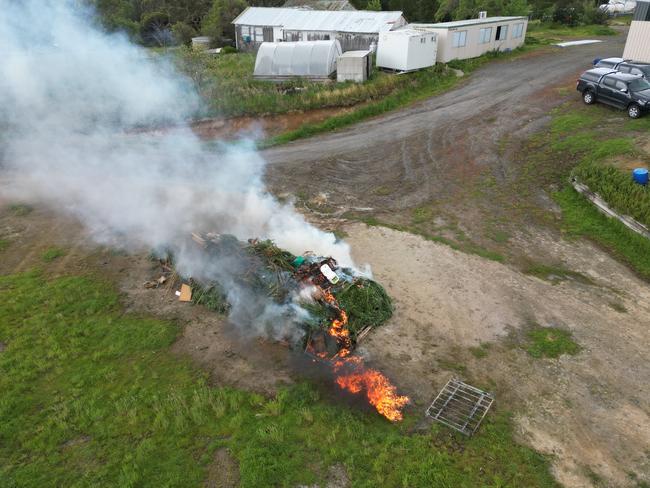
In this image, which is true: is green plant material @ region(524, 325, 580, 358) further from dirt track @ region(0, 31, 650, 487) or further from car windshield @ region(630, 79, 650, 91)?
car windshield @ region(630, 79, 650, 91)

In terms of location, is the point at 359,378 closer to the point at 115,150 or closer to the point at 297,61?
the point at 115,150

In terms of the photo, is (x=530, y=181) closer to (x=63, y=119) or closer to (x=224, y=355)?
(x=224, y=355)

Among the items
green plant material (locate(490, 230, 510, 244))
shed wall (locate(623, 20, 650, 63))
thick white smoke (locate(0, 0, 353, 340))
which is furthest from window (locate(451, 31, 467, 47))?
green plant material (locate(490, 230, 510, 244))

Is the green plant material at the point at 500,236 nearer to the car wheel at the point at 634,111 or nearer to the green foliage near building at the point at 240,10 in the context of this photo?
the car wheel at the point at 634,111

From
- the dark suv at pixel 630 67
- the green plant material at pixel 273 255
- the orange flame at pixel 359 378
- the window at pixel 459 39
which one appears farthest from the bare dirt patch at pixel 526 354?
the window at pixel 459 39

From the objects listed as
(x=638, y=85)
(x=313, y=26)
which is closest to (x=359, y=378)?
(x=638, y=85)
